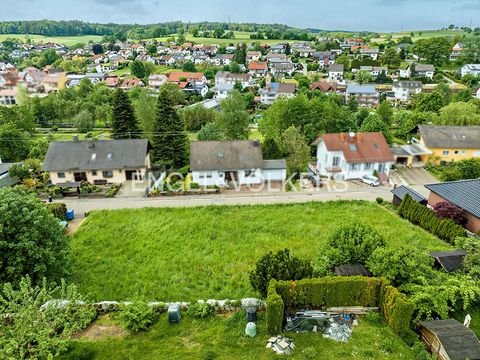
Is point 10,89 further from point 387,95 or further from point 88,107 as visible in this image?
point 387,95

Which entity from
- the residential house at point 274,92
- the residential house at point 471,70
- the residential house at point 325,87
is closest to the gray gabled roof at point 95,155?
the residential house at point 274,92

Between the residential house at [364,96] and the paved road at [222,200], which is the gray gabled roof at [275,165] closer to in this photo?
the paved road at [222,200]

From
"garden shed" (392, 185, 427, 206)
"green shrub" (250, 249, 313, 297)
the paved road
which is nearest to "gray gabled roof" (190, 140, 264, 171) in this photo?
the paved road

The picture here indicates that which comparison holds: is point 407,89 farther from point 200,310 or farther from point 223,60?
point 200,310

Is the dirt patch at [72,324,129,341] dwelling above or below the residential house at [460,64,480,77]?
below

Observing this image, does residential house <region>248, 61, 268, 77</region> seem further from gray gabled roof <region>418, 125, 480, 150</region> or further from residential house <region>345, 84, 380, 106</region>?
gray gabled roof <region>418, 125, 480, 150</region>

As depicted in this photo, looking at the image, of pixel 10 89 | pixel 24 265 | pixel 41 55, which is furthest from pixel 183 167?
pixel 41 55
